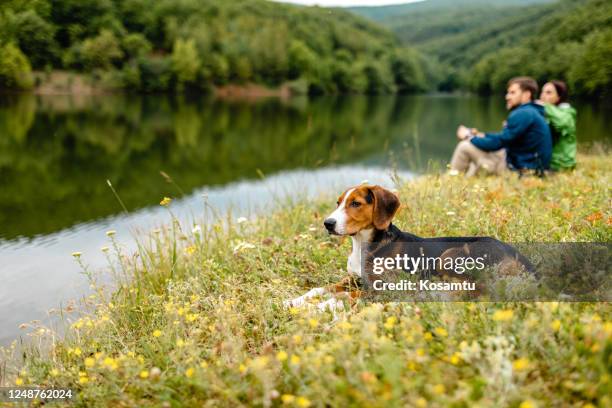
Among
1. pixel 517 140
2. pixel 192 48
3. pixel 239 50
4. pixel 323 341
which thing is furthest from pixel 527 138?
pixel 239 50

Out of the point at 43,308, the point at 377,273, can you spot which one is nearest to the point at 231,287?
the point at 377,273

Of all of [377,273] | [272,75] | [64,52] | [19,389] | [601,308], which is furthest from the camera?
[272,75]

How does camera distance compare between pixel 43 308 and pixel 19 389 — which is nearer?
pixel 19 389

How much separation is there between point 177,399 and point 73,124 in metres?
32.3

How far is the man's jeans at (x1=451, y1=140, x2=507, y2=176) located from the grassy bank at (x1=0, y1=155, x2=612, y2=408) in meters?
3.52

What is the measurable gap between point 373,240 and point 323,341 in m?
1.50

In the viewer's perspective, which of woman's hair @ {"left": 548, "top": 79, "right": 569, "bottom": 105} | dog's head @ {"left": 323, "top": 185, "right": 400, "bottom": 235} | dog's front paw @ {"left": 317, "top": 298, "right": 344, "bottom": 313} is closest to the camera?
dog's front paw @ {"left": 317, "top": 298, "right": 344, "bottom": 313}

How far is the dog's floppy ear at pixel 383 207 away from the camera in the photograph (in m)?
4.71

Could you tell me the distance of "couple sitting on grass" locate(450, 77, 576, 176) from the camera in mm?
9859

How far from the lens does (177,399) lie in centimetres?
338

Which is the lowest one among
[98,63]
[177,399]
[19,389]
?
[19,389]

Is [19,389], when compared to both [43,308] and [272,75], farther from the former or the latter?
[272,75]

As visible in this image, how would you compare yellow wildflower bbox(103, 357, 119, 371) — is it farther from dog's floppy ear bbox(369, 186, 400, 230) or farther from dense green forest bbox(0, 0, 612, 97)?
dense green forest bbox(0, 0, 612, 97)

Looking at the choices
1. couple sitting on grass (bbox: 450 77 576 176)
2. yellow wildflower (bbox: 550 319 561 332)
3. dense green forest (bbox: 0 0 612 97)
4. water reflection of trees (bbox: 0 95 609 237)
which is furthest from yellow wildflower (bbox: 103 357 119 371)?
dense green forest (bbox: 0 0 612 97)
